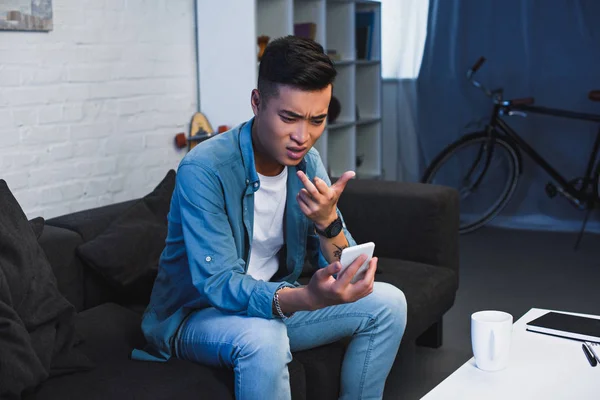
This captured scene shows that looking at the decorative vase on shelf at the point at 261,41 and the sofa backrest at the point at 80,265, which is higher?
the decorative vase on shelf at the point at 261,41

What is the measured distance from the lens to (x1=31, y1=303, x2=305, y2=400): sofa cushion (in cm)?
183

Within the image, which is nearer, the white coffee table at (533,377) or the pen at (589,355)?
the white coffee table at (533,377)

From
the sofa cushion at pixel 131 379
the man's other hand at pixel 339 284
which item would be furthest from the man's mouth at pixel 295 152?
the sofa cushion at pixel 131 379

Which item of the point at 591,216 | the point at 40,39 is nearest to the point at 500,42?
the point at 591,216

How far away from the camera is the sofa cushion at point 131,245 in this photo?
2.42 metres

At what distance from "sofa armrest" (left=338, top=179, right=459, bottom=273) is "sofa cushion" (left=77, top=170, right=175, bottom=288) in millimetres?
723

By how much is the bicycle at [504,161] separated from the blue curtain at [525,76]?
0.38 feet

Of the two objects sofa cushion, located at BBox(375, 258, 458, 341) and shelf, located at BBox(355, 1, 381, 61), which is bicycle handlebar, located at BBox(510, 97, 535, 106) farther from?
sofa cushion, located at BBox(375, 258, 458, 341)

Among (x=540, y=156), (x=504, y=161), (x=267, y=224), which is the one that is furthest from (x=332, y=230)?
(x=504, y=161)

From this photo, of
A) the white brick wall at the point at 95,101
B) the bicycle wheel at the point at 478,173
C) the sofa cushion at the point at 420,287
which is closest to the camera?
the sofa cushion at the point at 420,287

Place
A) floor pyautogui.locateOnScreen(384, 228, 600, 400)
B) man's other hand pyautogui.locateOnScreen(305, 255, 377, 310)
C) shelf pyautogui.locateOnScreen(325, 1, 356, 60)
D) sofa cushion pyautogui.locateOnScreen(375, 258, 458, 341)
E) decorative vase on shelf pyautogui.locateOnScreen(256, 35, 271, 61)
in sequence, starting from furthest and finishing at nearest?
1. shelf pyautogui.locateOnScreen(325, 1, 356, 60)
2. decorative vase on shelf pyautogui.locateOnScreen(256, 35, 271, 61)
3. floor pyautogui.locateOnScreen(384, 228, 600, 400)
4. sofa cushion pyautogui.locateOnScreen(375, 258, 458, 341)
5. man's other hand pyautogui.locateOnScreen(305, 255, 377, 310)

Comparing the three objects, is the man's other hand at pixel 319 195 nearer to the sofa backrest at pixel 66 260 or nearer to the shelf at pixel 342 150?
the sofa backrest at pixel 66 260

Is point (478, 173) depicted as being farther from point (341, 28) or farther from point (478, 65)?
point (341, 28)

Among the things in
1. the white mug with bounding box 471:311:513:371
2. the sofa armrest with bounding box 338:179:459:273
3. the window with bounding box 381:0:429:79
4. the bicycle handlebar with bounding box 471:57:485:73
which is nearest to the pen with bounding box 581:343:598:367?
the white mug with bounding box 471:311:513:371
